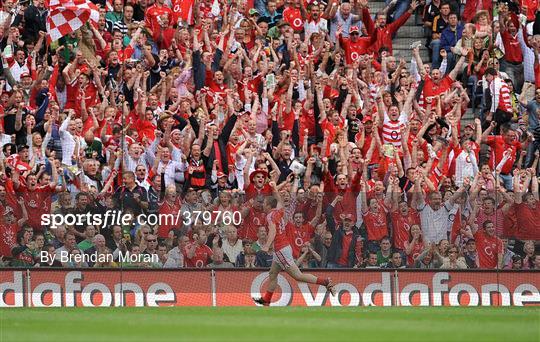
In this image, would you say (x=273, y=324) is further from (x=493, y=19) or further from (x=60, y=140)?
(x=493, y=19)

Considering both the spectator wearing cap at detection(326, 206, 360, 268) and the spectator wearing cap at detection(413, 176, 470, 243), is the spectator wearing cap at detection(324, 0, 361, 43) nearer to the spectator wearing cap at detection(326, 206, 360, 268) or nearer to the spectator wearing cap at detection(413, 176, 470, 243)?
the spectator wearing cap at detection(413, 176, 470, 243)

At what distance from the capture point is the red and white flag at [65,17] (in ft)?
85.7

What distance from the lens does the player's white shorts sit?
2175 centimetres

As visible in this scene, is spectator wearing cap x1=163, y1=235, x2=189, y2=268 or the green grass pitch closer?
the green grass pitch

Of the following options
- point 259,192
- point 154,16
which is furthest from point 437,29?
point 259,192

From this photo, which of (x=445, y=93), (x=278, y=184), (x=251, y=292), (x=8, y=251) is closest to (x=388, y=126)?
(x=445, y=93)

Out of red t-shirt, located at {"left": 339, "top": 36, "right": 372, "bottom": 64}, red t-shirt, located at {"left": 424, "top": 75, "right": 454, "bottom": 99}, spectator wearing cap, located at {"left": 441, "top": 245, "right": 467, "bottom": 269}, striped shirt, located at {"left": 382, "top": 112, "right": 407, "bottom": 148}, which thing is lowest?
spectator wearing cap, located at {"left": 441, "top": 245, "right": 467, "bottom": 269}

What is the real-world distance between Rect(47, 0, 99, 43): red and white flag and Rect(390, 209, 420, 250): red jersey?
7.39 m

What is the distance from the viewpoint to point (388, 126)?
2620 centimetres

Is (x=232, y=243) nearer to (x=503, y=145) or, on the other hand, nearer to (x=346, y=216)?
(x=346, y=216)

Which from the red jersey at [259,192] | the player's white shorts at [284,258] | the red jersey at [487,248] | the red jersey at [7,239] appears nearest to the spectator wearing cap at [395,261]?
the red jersey at [487,248]

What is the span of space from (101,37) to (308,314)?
336 inches

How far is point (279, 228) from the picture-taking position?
22.3 m

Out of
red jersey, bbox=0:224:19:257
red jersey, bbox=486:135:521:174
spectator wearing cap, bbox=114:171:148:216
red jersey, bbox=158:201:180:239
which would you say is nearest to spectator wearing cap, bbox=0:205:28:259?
red jersey, bbox=0:224:19:257
